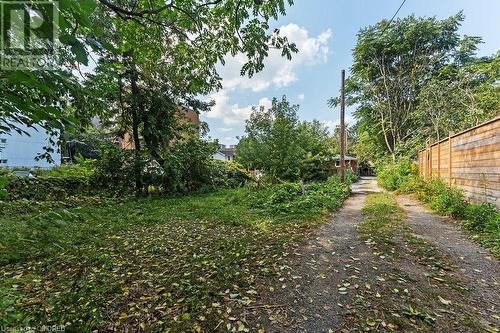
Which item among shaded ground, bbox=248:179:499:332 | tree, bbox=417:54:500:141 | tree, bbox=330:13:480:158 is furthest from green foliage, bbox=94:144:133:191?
tree, bbox=330:13:480:158

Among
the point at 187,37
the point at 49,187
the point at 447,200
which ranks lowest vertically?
the point at 447,200

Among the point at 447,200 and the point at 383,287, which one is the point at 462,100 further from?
the point at 383,287

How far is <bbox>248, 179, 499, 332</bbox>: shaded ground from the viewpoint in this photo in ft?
6.64

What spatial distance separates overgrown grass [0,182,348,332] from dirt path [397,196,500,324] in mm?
1898

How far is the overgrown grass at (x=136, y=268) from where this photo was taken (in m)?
1.89

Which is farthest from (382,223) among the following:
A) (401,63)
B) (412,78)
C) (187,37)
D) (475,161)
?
(401,63)

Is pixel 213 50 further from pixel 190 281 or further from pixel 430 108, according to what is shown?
pixel 430 108

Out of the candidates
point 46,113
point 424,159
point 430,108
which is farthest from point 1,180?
point 430,108

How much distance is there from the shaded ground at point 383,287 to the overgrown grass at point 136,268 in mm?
309

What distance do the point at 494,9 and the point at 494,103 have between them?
7.39 m

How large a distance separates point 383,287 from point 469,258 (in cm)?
170

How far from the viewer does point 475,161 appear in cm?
527

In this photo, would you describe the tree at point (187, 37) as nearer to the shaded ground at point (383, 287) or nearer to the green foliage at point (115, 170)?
the shaded ground at point (383, 287)

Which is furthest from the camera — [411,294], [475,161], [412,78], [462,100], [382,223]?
[412,78]
